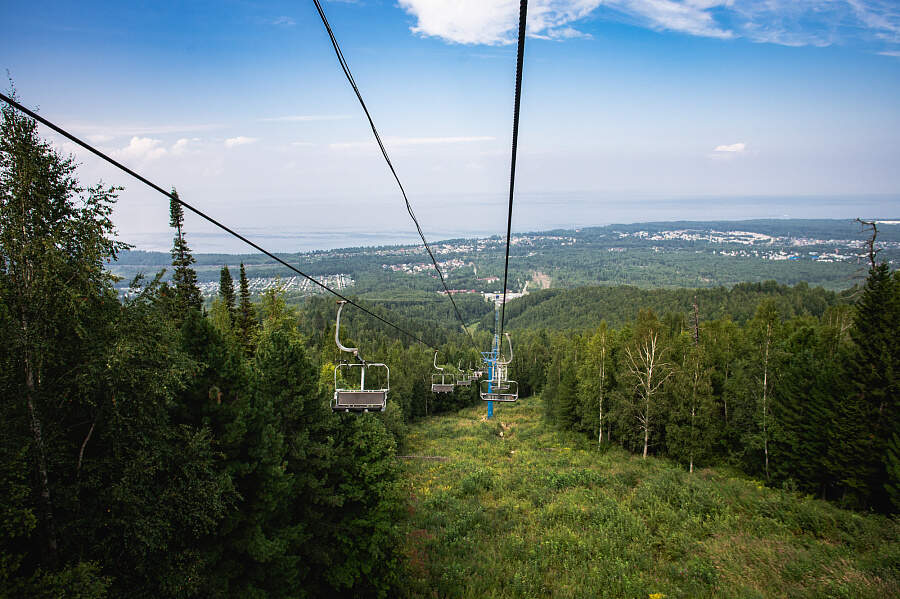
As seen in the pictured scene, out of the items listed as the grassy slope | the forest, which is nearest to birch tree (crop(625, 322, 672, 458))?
the forest

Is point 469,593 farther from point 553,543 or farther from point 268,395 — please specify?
point 268,395

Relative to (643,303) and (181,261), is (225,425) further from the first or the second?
(643,303)

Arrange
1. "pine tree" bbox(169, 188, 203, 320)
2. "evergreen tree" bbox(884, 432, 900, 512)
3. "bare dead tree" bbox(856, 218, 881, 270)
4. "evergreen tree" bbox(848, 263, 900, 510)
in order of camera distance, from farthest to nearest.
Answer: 1. "pine tree" bbox(169, 188, 203, 320)
2. "bare dead tree" bbox(856, 218, 881, 270)
3. "evergreen tree" bbox(848, 263, 900, 510)
4. "evergreen tree" bbox(884, 432, 900, 512)

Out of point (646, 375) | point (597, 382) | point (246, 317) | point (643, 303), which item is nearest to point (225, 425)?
point (246, 317)

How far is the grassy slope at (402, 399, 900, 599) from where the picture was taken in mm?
13180

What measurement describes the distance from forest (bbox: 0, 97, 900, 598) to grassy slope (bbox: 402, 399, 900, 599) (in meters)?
2.22

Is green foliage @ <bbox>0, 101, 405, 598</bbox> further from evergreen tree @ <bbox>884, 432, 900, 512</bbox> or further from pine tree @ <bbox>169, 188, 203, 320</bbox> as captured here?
evergreen tree @ <bbox>884, 432, 900, 512</bbox>

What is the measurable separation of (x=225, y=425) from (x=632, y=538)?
15.2 metres

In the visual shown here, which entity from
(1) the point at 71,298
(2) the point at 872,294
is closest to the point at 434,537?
(1) the point at 71,298

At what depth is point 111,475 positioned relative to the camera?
857 cm

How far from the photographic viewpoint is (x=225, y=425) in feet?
37.6

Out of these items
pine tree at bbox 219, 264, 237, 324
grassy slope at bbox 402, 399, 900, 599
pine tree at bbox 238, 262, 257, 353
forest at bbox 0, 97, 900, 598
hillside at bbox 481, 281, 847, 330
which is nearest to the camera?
forest at bbox 0, 97, 900, 598

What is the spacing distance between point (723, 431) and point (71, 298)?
3069 centimetres

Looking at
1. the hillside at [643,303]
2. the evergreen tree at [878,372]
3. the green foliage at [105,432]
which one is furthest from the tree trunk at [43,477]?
the hillside at [643,303]
